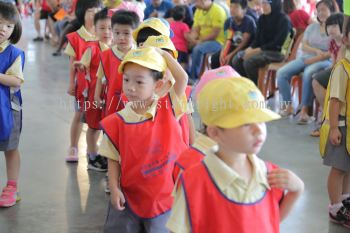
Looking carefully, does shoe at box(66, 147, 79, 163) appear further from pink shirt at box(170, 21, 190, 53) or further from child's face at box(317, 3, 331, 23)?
pink shirt at box(170, 21, 190, 53)

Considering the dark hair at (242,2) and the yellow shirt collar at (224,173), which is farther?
the dark hair at (242,2)

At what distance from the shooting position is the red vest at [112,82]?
309 cm

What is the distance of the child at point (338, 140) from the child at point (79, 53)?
1500 mm

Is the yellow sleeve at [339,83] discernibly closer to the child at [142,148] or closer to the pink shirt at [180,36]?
the child at [142,148]

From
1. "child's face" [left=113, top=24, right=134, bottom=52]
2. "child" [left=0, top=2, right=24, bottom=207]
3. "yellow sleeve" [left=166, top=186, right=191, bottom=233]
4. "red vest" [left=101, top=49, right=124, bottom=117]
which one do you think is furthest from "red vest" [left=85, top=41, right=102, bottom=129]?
"yellow sleeve" [left=166, top=186, right=191, bottom=233]

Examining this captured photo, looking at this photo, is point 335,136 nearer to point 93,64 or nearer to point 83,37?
point 93,64

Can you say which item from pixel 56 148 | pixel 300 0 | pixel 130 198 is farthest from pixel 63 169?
pixel 300 0

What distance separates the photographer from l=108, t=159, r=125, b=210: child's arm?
1.94m

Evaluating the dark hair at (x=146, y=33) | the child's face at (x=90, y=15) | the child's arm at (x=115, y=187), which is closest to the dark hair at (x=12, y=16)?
the dark hair at (x=146, y=33)

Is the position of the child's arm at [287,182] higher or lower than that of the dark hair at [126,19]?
lower

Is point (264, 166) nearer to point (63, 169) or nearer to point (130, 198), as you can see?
point (130, 198)

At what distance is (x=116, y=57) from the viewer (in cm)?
320

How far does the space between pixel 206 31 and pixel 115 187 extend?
191 inches

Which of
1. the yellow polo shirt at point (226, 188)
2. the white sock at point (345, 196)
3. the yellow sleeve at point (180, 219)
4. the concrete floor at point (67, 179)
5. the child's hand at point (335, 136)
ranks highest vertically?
the yellow polo shirt at point (226, 188)
